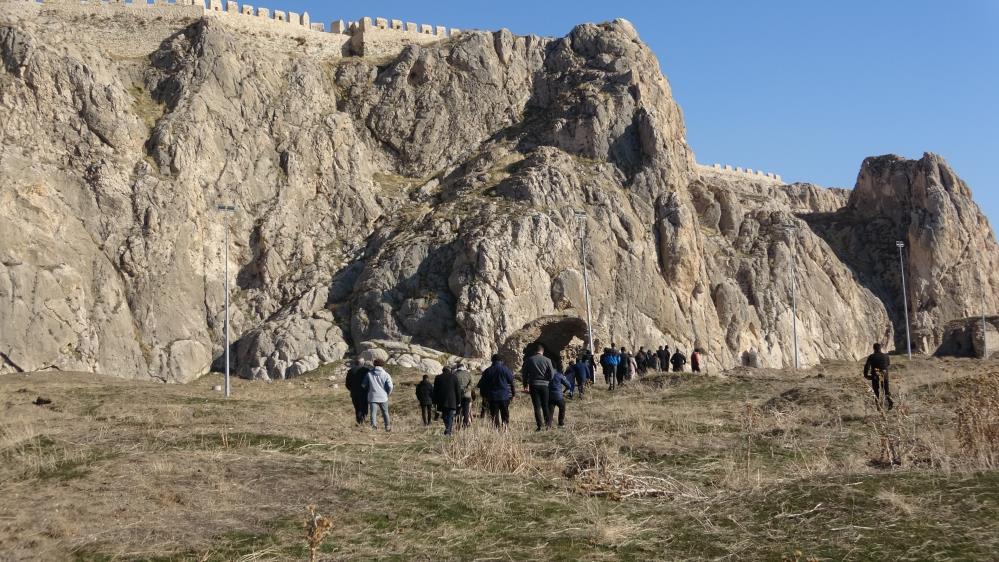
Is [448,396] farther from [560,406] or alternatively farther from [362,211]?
[362,211]

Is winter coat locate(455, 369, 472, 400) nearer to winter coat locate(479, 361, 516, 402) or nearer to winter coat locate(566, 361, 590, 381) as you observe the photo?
winter coat locate(479, 361, 516, 402)

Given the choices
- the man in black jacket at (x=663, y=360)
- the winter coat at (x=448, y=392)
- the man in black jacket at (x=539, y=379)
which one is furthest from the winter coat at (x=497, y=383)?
the man in black jacket at (x=663, y=360)

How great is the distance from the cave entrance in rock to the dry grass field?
23.8 m

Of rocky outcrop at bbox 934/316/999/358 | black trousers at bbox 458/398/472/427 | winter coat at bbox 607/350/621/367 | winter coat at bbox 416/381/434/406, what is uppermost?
rocky outcrop at bbox 934/316/999/358

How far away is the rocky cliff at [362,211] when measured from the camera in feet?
151

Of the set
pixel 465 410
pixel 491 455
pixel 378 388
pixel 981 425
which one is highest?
pixel 378 388

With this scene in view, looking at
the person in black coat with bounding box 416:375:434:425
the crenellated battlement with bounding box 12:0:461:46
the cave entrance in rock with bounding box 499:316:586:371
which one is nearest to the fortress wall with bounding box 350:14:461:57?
the crenellated battlement with bounding box 12:0:461:46

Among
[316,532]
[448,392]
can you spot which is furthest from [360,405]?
[316,532]

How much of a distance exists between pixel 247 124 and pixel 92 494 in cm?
4865

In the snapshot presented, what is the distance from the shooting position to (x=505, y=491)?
10.9m

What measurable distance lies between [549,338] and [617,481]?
3392 centimetres

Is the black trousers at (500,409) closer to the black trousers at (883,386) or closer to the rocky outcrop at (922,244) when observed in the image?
the black trousers at (883,386)

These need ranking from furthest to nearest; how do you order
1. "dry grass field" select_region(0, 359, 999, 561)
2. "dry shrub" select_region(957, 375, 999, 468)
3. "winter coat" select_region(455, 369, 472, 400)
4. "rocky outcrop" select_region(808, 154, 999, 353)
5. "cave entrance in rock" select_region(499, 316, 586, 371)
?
"rocky outcrop" select_region(808, 154, 999, 353) → "cave entrance in rock" select_region(499, 316, 586, 371) → "winter coat" select_region(455, 369, 472, 400) → "dry shrub" select_region(957, 375, 999, 468) → "dry grass field" select_region(0, 359, 999, 561)

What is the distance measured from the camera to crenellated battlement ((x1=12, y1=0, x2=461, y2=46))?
190 ft
